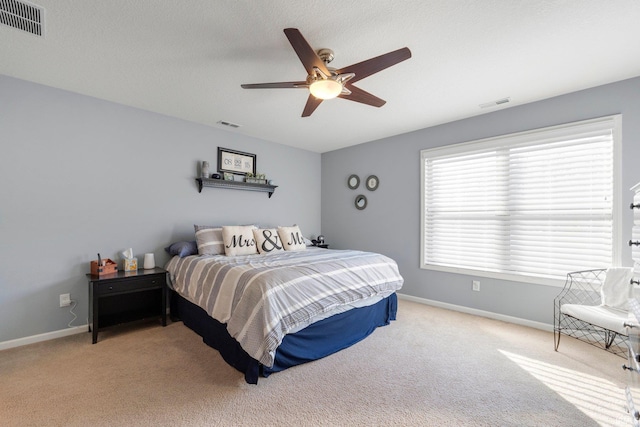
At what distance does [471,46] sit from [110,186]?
153 inches

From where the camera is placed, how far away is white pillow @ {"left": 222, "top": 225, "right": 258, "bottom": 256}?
11.1 ft

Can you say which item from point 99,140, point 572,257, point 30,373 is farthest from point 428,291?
point 99,140

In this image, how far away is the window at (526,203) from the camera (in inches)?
108

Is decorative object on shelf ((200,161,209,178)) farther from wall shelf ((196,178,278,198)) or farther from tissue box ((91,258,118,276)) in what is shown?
tissue box ((91,258,118,276))

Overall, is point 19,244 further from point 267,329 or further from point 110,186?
point 267,329

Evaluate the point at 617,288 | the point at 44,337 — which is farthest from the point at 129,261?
the point at 617,288

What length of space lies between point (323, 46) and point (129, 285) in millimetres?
2971

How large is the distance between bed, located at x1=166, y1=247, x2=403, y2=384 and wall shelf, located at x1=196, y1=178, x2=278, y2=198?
3.72ft

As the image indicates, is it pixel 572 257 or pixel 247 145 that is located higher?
pixel 247 145

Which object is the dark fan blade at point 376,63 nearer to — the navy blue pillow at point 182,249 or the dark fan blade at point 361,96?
the dark fan blade at point 361,96

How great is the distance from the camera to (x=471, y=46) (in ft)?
6.90

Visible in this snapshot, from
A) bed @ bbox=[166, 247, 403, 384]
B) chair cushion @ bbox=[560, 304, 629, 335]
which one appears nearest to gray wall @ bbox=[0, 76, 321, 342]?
bed @ bbox=[166, 247, 403, 384]

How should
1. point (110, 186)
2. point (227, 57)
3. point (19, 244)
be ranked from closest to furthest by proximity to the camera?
point (227, 57)
point (19, 244)
point (110, 186)

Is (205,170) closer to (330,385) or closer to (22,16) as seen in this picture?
(22,16)
